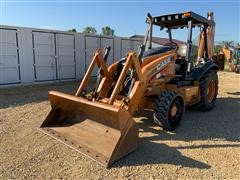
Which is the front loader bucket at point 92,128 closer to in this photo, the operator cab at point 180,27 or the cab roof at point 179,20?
the operator cab at point 180,27

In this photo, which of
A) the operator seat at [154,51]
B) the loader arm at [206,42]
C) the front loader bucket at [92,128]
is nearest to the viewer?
the front loader bucket at [92,128]

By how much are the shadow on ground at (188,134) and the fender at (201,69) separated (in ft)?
3.00

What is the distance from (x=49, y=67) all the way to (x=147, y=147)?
8202 mm

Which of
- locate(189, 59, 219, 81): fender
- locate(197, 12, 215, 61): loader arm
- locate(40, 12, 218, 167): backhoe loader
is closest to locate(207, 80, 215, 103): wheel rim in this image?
locate(40, 12, 218, 167): backhoe loader

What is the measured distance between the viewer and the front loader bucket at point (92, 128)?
3.46 meters

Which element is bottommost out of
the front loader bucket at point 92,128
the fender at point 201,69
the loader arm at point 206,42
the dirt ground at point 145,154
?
the dirt ground at point 145,154

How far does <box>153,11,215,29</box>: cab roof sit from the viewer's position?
5.51 metres

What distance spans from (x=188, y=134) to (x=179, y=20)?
2746 mm

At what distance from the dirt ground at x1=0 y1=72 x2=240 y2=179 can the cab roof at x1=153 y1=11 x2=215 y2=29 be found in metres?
2.27

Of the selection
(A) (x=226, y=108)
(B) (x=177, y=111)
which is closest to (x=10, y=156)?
(B) (x=177, y=111)

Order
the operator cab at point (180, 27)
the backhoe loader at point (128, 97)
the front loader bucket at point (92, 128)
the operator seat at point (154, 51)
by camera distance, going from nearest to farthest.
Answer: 1. the front loader bucket at point (92, 128)
2. the backhoe loader at point (128, 97)
3. the operator seat at point (154, 51)
4. the operator cab at point (180, 27)

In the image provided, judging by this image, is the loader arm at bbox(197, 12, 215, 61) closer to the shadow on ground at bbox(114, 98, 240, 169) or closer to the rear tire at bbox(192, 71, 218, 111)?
the rear tire at bbox(192, 71, 218, 111)

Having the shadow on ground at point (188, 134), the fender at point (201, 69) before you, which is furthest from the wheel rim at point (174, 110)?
the fender at point (201, 69)

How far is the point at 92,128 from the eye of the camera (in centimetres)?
402
